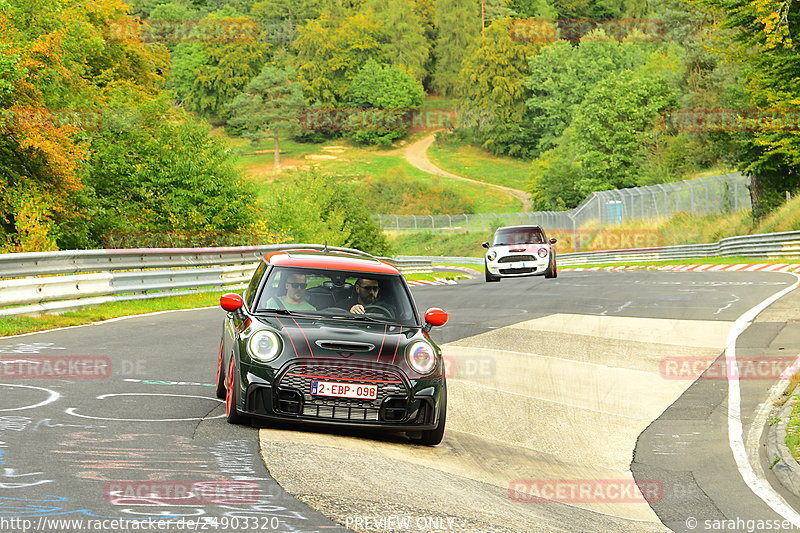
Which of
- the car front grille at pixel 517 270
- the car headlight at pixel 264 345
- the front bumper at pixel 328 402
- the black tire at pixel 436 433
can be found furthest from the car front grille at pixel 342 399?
the car front grille at pixel 517 270

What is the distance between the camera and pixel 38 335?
49.9ft

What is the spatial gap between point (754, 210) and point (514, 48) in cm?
11635

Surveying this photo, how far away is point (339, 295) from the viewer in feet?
33.1

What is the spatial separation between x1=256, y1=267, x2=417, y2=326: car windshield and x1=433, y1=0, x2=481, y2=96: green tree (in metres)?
184

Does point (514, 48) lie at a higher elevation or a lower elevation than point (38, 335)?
higher

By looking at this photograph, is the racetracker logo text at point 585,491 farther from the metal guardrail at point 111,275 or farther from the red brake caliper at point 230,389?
the metal guardrail at point 111,275

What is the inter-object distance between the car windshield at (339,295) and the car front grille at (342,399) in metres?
0.98

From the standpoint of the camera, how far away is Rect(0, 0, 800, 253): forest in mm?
32969

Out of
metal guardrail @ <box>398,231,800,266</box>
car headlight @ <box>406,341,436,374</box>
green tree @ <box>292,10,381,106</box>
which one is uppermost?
green tree @ <box>292,10,381,106</box>

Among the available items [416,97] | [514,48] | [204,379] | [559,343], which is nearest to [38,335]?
[204,379]

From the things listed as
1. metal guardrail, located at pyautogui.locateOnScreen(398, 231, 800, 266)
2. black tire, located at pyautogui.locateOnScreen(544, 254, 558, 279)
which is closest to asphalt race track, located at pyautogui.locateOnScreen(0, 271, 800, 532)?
black tire, located at pyautogui.locateOnScreen(544, 254, 558, 279)

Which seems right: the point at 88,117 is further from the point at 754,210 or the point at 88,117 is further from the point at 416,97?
the point at 416,97

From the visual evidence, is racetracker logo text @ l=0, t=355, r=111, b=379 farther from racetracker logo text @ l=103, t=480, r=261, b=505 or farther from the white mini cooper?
the white mini cooper

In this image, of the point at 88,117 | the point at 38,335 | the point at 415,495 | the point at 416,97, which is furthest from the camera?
the point at 416,97
